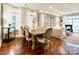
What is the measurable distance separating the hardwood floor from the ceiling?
0.62m

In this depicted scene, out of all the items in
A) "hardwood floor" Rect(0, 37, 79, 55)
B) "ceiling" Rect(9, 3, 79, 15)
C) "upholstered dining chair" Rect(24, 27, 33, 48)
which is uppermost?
"ceiling" Rect(9, 3, 79, 15)

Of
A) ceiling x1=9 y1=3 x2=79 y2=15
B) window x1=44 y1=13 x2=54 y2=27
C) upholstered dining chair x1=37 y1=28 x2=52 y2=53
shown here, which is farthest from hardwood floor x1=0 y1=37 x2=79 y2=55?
ceiling x1=9 y1=3 x2=79 y2=15

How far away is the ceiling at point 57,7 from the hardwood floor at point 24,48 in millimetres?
624

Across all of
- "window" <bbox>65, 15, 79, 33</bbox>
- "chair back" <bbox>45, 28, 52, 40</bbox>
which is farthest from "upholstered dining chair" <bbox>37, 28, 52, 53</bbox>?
"window" <bbox>65, 15, 79, 33</bbox>

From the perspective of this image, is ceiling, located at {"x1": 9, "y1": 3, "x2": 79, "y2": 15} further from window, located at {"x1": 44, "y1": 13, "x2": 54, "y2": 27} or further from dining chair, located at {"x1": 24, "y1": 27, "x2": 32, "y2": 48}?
dining chair, located at {"x1": 24, "y1": 27, "x2": 32, "y2": 48}

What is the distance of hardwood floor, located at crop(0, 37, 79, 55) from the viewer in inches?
112

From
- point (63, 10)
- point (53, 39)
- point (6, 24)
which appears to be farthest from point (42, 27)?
point (6, 24)

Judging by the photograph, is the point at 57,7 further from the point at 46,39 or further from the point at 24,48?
the point at 24,48

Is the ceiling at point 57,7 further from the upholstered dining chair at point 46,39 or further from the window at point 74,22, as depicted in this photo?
the upholstered dining chair at point 46,39

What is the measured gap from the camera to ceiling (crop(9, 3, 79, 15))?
2846mm

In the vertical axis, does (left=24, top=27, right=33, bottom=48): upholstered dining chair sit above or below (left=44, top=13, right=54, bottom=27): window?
below

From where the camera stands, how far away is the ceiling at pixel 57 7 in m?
2.85
